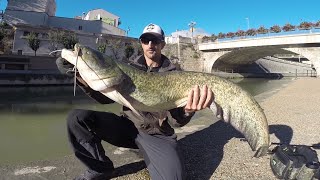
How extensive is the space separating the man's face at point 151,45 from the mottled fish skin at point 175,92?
0.65 metres

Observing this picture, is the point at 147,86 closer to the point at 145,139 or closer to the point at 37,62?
the point at 145,139

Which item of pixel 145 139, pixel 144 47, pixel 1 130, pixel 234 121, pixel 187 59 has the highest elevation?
pixel 187 59

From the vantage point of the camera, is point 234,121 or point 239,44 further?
point 239,44

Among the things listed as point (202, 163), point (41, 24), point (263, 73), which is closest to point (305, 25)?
point (263, 73)

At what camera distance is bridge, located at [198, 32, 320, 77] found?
129ft

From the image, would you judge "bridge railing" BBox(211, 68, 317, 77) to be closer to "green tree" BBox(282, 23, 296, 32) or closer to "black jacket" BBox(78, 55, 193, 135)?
"green tree" BBox(282, 23, 296, 32)

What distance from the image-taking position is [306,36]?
38.7 meters

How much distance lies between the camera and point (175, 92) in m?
3.16

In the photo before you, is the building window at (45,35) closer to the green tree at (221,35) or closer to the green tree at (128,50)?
the green tree at (128,50)

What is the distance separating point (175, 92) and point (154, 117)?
64cm

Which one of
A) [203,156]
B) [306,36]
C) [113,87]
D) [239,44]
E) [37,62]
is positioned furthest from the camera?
[239,44]

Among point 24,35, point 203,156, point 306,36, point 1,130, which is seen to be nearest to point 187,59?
point 306,36

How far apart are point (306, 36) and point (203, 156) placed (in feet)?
126

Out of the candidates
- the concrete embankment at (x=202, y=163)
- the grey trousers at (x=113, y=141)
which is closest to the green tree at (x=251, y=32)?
the concrete embankment at (x=202, y=163)
